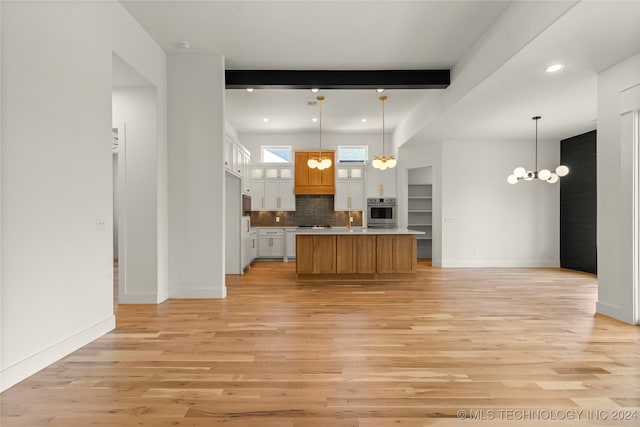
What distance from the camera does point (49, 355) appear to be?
258 centimetres

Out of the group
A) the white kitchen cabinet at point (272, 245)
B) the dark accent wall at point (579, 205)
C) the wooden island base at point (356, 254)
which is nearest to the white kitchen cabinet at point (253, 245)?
the white kitchen cabinet at point (272, 245)

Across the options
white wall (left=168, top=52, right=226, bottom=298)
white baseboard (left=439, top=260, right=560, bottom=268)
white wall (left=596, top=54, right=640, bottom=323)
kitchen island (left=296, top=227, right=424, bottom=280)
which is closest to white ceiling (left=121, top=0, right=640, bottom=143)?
white wall (left=596, top=54, right=640, bottom=323)

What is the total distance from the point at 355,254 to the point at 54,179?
452cm

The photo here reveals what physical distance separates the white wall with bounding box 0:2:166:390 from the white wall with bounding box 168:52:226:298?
1254 mm

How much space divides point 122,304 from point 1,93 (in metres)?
2.97

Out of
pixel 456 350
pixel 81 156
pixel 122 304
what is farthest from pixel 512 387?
pixel 122 304

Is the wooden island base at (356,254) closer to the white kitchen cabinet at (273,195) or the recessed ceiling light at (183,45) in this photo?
the white kitchen cabinet at (273,195)

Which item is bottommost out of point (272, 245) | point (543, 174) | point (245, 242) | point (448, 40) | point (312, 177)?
point (272, 245)

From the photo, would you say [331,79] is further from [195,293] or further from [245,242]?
[245,242]

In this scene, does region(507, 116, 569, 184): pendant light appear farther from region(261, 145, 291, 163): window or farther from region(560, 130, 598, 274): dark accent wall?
region(261, 145, 291, 163): window

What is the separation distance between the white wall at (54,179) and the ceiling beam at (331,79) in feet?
6.19

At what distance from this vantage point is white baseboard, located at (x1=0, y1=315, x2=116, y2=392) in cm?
224

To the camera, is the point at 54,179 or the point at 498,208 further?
the point at 498,208

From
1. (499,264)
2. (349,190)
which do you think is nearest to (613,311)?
(499,264)
